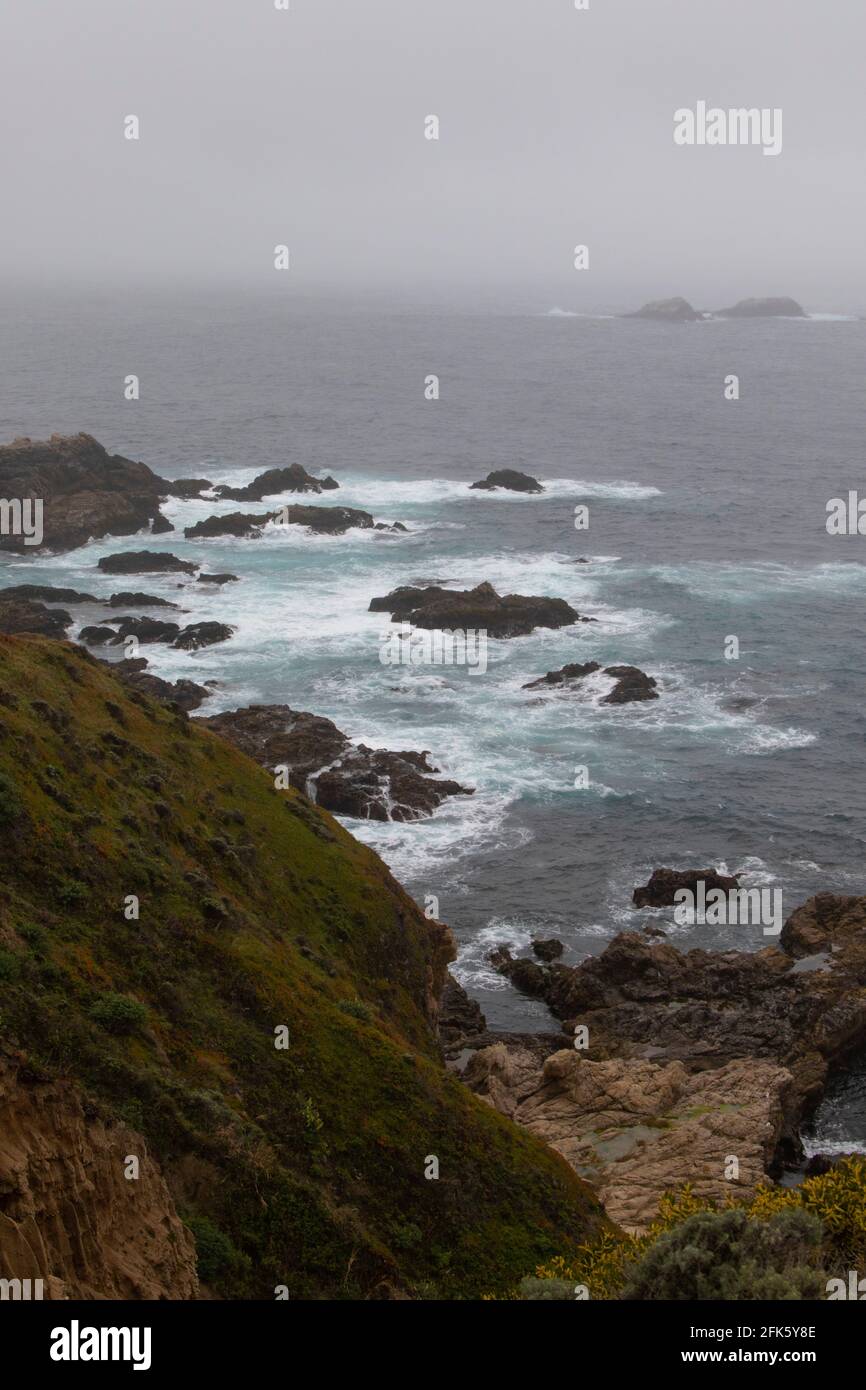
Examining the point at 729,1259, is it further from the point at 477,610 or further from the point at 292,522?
the point at 292,522

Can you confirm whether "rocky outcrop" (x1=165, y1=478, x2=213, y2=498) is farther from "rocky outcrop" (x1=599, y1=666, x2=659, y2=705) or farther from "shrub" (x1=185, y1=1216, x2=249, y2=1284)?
"shrub" (x1=185, y1=1216, x2=249, y2=1284)

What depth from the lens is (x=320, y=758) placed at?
6894 centimetres

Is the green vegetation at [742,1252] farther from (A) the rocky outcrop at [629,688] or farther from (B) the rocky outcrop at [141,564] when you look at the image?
(B) the rocky outcrop at [141,564]

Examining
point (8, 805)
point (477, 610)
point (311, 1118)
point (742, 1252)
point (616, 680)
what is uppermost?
point (477, 610)

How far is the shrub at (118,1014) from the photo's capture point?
95.6 ft

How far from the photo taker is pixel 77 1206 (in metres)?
23.1

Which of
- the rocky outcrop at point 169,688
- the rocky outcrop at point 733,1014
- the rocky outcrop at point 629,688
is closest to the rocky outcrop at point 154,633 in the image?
the rocky outcrop at point 169,688

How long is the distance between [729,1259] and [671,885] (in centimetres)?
3574

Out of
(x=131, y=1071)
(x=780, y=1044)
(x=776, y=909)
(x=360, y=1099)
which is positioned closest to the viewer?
(x=131, y=1071)

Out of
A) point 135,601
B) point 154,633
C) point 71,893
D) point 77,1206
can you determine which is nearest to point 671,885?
point 71,893
